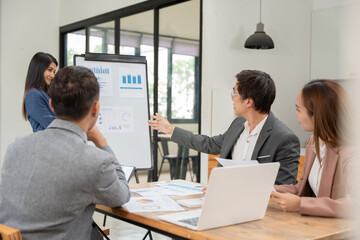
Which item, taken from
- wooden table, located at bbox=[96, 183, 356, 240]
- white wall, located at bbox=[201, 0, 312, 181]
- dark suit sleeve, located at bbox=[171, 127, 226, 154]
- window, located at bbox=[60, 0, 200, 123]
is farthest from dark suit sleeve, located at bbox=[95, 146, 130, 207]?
window, located at bbox=[60, 0, 200, 123]

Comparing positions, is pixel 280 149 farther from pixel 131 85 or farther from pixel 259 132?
pixel 131 85

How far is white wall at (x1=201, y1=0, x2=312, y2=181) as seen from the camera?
13.6 feet

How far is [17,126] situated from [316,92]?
5.62m

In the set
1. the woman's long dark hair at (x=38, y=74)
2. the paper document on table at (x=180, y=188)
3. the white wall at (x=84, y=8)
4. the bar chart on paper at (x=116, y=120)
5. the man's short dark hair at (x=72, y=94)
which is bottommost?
the paper document on table at (x=180, y=188)

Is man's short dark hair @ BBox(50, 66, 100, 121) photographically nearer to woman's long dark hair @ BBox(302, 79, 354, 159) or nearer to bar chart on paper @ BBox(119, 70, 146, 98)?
woman's long dark hair @ BBox(302, 79, 354, 159)

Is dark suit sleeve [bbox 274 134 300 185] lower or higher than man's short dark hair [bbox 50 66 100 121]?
lower

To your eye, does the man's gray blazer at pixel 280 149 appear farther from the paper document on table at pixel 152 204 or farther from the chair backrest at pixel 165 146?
the chair backrest at pixel 165 146

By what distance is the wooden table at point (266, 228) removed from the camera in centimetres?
117

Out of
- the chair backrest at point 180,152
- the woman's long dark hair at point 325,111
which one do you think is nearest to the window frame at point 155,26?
the chair backrest at point 180,152

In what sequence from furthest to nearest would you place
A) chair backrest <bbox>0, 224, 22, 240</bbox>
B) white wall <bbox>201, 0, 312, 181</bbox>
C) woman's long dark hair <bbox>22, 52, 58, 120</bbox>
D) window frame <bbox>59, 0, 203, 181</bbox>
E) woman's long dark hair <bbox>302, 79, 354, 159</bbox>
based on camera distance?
window frame <bbox>59, 0, 203, 181</bbox>, white wall <bbox>201, 0, 312, 181</bbox>, woman's long dark hair <bbox>22, 52, 58, 120</bbox>, woman's long dark hair <bbox>302, 79, 354, 159</bbox>, chair backrest <bbox>0, 224, 22, 240</bbox>

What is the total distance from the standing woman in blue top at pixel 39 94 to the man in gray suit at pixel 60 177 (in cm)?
164

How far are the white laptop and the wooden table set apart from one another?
0.02 m

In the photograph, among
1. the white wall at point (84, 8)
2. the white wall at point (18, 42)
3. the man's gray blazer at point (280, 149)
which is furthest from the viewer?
the white wall at point (18, 42)

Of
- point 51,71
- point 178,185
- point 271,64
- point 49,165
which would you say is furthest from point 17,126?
point 49,165
